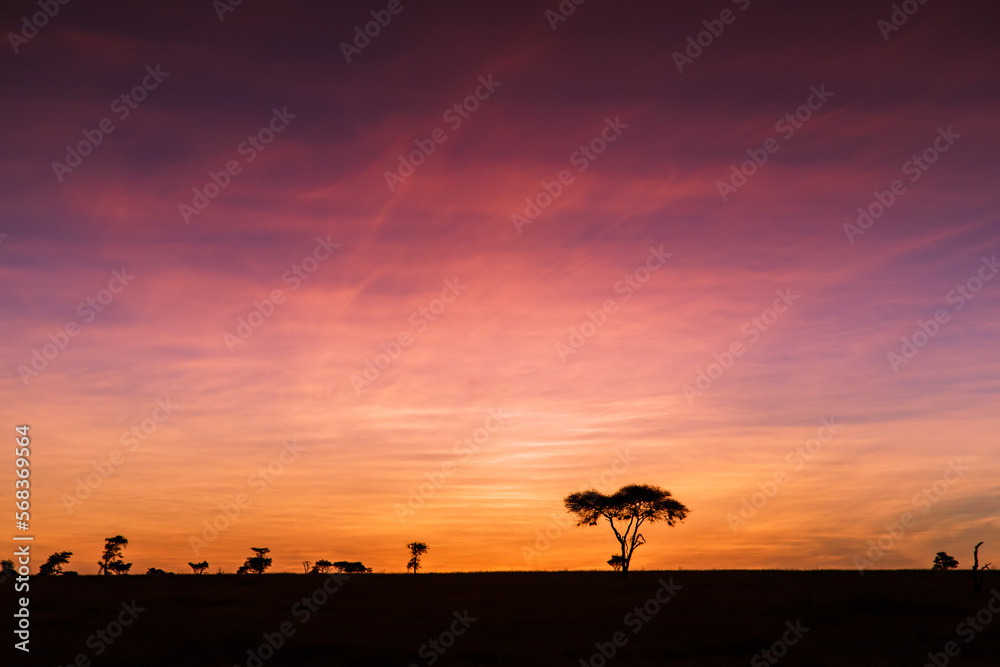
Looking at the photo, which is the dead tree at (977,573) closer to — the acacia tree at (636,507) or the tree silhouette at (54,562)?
the acacia tree at (636,507)

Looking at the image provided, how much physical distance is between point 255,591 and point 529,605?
21.9 metres

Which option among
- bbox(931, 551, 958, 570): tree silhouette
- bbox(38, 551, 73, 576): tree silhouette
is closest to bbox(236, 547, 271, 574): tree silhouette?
bbox(38, 551, 73, 576): tree silhouette

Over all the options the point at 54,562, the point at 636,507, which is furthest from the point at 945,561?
the point at 54,562

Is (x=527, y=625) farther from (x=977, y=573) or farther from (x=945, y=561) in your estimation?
(x=945, y=561)

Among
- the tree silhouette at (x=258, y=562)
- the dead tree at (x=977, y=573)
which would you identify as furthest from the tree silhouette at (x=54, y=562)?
the dead tree at (x=977, y=573)

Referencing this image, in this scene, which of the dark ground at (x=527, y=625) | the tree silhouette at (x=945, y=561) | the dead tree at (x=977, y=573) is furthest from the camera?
the tree silhouette at (x=945, y=561)

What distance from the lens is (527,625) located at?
109ft

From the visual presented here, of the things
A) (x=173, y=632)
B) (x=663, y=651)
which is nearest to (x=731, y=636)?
(x=663, y=651)

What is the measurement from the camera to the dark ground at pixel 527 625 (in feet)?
84.9

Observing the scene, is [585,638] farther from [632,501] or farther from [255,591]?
[632,501]

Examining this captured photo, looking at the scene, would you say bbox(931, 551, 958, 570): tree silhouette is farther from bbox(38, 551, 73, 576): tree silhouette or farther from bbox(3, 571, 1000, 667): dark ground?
bbox(38, 551, 73, 576): tree silhouette

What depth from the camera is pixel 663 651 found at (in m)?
26.7

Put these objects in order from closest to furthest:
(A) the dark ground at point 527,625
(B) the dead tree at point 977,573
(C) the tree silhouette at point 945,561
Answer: (A) the dark ground at point 527,625
(B) the dead tree at point 977,573
(C) the tree silhouette at point 945,561

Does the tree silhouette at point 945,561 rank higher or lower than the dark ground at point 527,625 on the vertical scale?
higher
